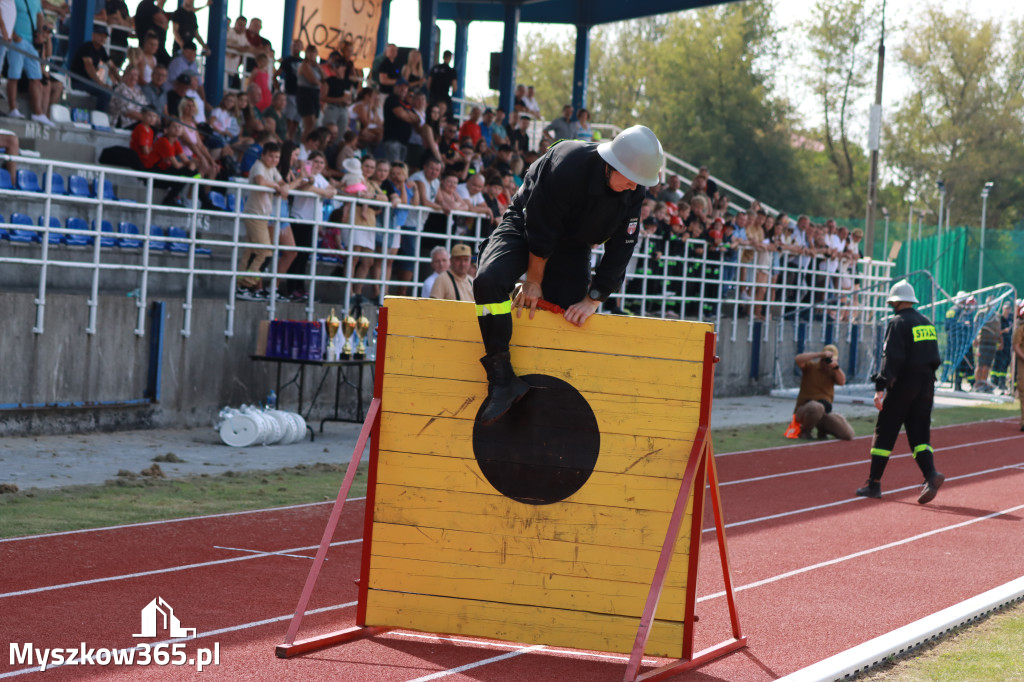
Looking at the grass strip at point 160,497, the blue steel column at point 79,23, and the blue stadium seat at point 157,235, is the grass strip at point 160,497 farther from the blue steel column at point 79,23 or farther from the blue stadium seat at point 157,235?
the blue steel column at point 79,23

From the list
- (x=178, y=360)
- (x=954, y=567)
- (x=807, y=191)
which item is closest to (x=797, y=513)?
(x=954, y=567)

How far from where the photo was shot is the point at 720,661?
6113 mm

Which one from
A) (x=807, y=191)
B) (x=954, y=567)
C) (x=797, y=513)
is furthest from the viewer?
(x=807, y=191)

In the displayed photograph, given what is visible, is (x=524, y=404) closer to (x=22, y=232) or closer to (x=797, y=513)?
(x=797, y=513)

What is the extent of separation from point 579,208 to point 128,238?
861cm

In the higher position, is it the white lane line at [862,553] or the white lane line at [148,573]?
the white lane line at [862,553]

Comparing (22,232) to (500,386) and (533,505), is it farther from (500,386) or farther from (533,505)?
(533,505)

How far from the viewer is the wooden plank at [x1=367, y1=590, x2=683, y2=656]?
5906 mm

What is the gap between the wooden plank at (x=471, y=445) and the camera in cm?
593

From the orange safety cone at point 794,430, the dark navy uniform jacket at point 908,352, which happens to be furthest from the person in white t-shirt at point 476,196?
the dark navy uniform jacket at point 908,352

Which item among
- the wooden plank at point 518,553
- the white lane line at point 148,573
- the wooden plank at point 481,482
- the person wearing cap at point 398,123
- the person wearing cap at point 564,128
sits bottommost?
the white lane line at point 148,573

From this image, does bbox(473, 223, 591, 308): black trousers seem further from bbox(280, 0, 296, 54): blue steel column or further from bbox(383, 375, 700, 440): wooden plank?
bbox(280, 0, 296, 54): blue steel column

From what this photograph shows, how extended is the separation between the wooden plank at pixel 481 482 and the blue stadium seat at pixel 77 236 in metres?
8.03

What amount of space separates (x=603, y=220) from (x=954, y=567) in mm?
4719
